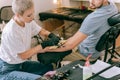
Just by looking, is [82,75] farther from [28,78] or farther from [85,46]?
[85,46]

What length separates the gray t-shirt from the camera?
2.25 m

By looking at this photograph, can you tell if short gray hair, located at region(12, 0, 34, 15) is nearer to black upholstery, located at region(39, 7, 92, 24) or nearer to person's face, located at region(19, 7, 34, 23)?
person's face, located at region(19, 7, 34, 23)

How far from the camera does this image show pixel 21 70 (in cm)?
212

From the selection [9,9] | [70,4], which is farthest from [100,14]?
[70,4]

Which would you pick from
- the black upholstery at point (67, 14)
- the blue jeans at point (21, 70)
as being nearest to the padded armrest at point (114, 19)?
the blue jeans at point (21, 70)

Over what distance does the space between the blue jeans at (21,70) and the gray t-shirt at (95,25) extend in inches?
18.1

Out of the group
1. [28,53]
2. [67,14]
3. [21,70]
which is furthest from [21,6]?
[67,14]

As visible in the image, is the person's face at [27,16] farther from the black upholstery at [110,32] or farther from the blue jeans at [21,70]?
the black upholstery at [110,32]

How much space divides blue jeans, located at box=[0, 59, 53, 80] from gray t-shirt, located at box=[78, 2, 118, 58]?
18.1 inches

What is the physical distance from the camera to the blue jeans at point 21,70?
6.09 ft

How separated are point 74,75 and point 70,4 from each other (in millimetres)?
3195

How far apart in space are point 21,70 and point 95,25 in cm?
80

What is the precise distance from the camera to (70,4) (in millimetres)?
4723

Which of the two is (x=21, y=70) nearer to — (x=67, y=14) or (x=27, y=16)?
(x=27, y=16)
